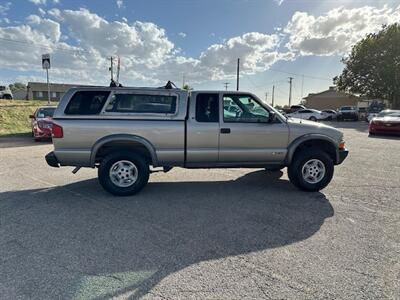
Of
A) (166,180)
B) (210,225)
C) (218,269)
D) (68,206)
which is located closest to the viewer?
(218,269)

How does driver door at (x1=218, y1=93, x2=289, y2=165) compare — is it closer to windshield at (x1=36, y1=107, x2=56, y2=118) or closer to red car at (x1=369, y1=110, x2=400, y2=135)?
windshield at (x1=36, y1=107, x2=56, y2=118)

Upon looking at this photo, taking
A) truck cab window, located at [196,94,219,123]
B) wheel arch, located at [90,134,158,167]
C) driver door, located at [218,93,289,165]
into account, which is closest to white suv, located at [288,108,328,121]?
driver door, located at [218,93,289,165]

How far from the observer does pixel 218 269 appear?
286 cm

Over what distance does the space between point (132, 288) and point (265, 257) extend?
1.43 metres

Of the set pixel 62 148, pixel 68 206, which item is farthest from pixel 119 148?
pixel 68 206

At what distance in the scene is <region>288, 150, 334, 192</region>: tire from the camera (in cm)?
526

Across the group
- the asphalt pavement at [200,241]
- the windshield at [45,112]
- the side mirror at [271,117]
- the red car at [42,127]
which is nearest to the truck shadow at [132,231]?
the asphalt pavement at [200,241]

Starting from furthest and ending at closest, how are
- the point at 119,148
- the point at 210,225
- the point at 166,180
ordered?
the point at 166,180 < the point at 119,148 < the point at 210,225

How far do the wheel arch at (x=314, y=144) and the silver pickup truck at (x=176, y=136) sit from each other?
2cm

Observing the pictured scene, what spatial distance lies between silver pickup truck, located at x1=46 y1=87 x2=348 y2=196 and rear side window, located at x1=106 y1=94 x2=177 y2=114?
0.05 feet

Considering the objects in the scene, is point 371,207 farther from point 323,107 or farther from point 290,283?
point 323,107

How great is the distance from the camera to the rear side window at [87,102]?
16.0 feet

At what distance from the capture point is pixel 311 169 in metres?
5.34

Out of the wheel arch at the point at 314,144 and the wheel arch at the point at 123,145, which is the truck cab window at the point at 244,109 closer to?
the wheel arch at the point at 314,144
